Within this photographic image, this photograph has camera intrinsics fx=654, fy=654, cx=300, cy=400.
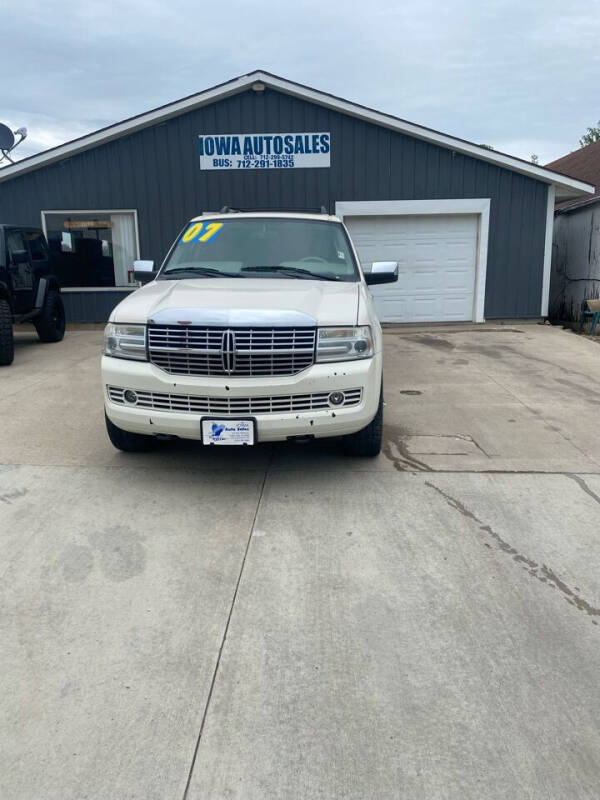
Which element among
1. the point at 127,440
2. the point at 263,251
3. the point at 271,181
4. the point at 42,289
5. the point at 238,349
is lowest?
the point at 127,440

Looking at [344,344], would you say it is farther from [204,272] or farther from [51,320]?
[51,320]

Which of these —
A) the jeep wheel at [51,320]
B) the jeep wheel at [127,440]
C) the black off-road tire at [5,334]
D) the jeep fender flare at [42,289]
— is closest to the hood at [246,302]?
the jeep wheel at [127,440]

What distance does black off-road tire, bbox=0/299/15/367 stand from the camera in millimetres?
8812

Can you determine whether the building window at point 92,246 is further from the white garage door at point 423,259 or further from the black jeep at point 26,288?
the white garage door at point 423,259

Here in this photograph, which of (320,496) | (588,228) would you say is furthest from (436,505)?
(588,228)

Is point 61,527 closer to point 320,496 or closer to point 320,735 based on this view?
point 320,496

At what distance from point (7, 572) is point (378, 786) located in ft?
7.44

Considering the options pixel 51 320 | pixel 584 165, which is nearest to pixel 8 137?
pixel 51 320

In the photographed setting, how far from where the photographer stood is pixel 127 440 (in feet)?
16.7

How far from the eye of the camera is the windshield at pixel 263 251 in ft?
17.8

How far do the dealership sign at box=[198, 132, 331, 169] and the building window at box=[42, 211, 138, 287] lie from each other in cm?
208

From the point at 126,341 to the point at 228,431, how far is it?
95cm

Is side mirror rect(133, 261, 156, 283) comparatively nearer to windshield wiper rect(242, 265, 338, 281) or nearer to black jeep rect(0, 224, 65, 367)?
windshield wiper rect(242, 265, 338, 281)

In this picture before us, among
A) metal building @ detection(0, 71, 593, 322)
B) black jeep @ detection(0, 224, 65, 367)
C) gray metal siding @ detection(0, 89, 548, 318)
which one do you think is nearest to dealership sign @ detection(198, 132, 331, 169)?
metal building @ detection(0, 71, 593, 322)
